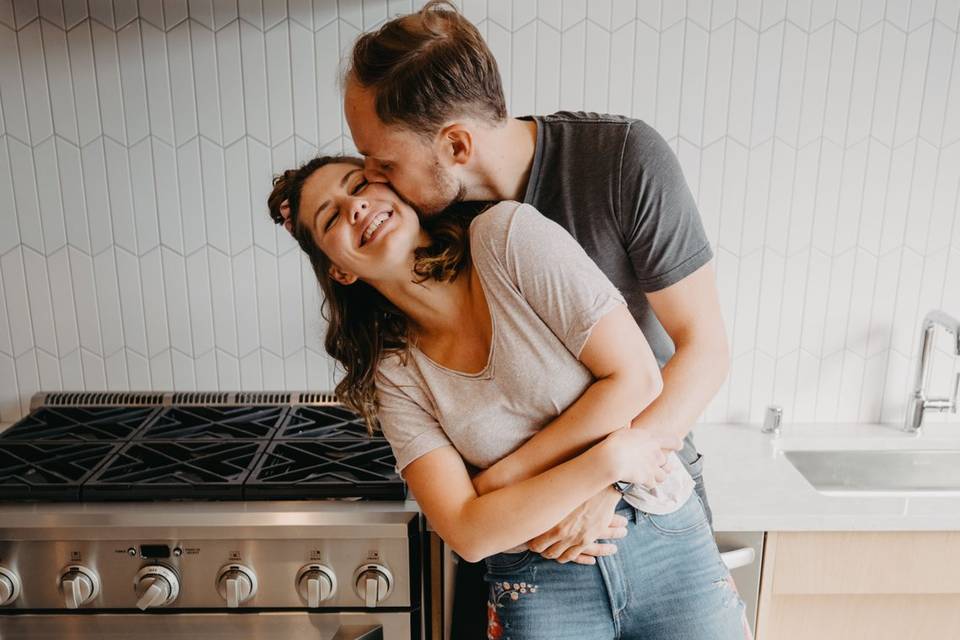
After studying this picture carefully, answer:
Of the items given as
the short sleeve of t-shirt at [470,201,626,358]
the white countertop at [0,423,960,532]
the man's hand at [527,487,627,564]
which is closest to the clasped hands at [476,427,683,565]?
the man's hand at [527,487,627,564]

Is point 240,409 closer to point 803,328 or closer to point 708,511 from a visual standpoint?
point 708,511

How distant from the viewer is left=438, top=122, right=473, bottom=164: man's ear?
1121 millimetres

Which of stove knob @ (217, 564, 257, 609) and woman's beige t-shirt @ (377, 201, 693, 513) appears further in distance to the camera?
stove knob @ (217, 564, 257, 609)

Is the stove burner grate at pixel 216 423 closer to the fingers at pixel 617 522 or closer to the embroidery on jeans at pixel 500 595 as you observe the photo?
the embroidery on jeans at pixel 500 595

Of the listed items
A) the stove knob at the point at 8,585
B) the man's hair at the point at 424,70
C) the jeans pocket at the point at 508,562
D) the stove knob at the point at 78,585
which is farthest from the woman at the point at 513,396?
the stove knob at the point at 8,585

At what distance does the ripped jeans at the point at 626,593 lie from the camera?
1125mm

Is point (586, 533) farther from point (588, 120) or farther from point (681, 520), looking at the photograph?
point (588, 120)

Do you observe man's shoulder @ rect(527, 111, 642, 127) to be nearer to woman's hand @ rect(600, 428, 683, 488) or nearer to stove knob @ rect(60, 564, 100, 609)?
woman's hand @ rect(600, 428, 683, 488)

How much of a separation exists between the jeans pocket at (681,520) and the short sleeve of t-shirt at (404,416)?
337mm

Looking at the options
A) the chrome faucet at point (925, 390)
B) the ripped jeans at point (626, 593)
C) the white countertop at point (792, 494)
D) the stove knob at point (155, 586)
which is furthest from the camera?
the chrome faucet at point (925, 390)

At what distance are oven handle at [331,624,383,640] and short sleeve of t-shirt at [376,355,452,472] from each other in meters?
0.43

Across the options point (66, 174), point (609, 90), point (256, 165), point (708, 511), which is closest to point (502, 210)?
point (708, 511)

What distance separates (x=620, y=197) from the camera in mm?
1179

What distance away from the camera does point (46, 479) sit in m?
1.45
